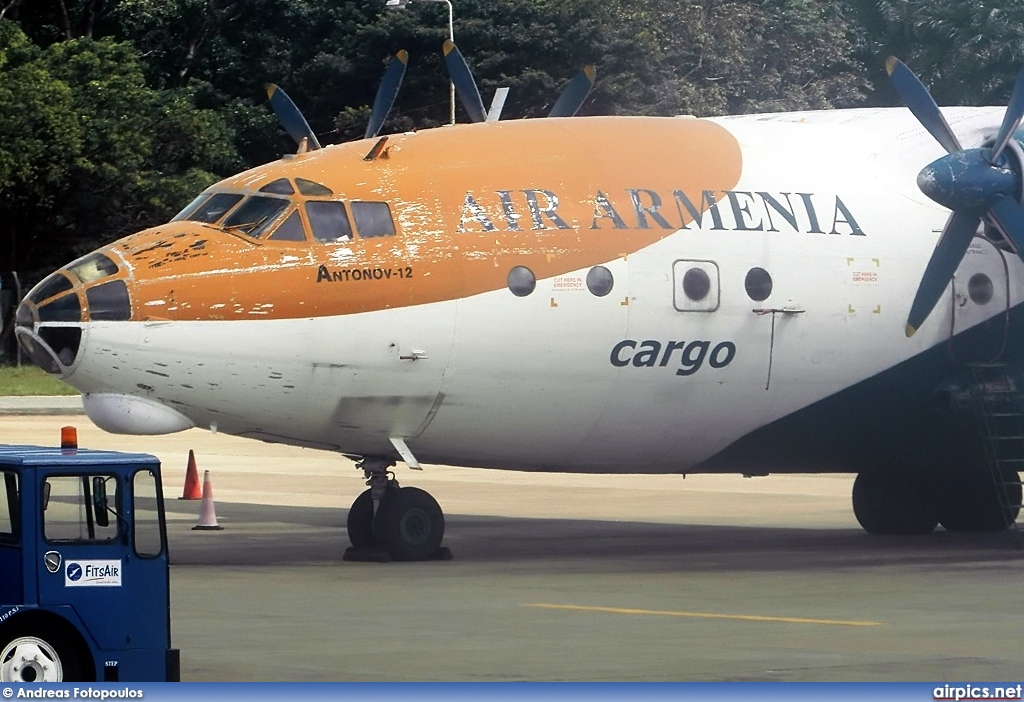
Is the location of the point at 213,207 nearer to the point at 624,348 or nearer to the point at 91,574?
the point at 624,348

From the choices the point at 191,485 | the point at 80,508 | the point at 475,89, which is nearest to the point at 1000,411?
the point at 475,89

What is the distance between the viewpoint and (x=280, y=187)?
23.2 metres

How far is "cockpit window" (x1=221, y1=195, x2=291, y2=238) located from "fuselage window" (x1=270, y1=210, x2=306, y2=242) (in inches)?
5.3

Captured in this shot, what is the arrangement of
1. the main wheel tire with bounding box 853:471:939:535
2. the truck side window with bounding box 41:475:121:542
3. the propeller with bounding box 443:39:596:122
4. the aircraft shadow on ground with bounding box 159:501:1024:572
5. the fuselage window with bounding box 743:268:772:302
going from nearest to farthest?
1. the truck side window with bounding box 41:475:121:542
2. the fuselage window with bounding box 743:268:772:302
3. the aircraft shadow on ground with bounding box 159:501:1024:572
4. the propeller with bounding box 443:39:596:122
5. the main wheel tire with bounding box 853:471:939:535

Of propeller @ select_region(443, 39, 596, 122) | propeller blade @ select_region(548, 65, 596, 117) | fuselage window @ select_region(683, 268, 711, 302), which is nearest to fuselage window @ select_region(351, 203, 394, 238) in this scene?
propeller @ select_region(443, 39, 596, 122)

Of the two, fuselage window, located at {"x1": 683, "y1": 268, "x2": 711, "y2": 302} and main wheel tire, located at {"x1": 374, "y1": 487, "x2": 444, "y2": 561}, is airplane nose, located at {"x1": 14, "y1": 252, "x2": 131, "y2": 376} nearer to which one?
main wheel tire, located at {"x1": 374, "y1": 487, "x2": 444, "y2": 561}

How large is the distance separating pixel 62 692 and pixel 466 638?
5.31 meters

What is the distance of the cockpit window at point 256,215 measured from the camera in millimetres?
22828

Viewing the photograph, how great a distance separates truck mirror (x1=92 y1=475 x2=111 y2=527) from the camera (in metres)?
15.1

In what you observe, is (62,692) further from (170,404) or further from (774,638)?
(170,404)

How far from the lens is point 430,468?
41.2m

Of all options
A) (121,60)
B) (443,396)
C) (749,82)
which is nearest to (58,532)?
(443,396)

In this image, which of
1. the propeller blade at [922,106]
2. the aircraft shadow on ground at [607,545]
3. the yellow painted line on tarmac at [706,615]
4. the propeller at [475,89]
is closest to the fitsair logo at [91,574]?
the yellow painted line on tarmac at [706,615]

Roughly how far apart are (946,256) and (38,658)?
13.1 meters
